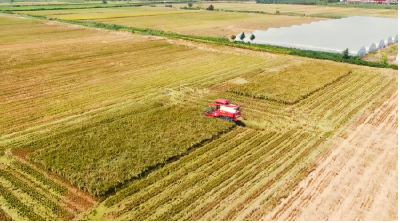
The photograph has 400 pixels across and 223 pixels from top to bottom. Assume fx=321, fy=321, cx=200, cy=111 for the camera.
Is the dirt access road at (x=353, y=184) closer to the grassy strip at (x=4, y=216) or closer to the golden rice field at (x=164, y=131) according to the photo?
the golden rice field at (x=164, y=131)

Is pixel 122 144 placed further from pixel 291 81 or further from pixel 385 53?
pixel 385 53

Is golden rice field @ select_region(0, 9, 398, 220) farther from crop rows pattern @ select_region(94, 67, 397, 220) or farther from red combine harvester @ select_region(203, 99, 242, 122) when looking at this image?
red combine harvester @ select_region(203, 99, 242, 122)

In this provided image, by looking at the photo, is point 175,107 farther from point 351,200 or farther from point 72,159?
point 351,200

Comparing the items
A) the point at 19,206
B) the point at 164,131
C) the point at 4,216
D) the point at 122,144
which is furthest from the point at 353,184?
the point at 4,216

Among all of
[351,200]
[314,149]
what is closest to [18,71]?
[314,149]

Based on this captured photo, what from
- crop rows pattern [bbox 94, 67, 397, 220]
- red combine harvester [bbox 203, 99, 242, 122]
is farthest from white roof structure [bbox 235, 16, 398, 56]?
red combine harvester [bbox 203, 99, 242, 122]

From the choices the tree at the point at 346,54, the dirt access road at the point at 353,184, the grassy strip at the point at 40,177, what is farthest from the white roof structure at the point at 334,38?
the grassy strip at the point at 40,177
